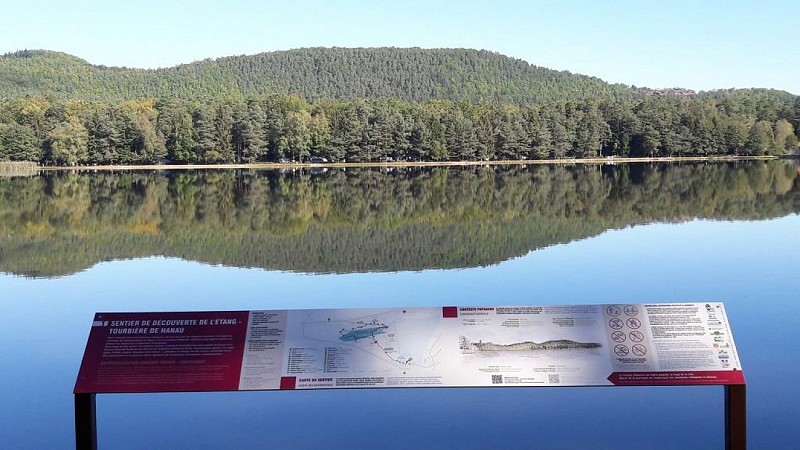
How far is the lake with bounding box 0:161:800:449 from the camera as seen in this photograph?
720cm

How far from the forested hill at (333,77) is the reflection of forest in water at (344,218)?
121 m

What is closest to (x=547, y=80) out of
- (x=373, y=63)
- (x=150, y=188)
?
(x=373, y=63)

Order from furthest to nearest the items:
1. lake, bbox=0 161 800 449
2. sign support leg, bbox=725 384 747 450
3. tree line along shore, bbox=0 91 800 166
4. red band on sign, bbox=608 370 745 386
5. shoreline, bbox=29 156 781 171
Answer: tree line along shore, bbox=0 91 800 166 → shoreline, bbox=29 156 781 171 → lake, bbox=0 161 800 449 → sign support leg, bbox=725 384 747 450 → red band on sign, bbox=608 370 745 386

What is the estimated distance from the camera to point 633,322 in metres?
5.92

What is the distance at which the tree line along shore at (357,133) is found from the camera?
7694cm

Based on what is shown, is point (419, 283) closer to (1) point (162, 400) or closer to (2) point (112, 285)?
(2) point (112, 285)

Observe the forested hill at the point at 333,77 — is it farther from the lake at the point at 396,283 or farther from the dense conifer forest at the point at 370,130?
the lake at the point at 396,283

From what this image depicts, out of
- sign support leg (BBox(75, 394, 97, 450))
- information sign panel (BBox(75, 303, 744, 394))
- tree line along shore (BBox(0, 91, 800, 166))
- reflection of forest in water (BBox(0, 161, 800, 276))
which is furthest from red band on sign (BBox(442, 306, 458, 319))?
tree line along shore (BBox(0, 91, 800, 166))

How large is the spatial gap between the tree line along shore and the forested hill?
72.4 metres

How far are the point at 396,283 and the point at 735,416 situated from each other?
8.91 meters

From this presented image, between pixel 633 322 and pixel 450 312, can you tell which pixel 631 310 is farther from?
pixel 450 312

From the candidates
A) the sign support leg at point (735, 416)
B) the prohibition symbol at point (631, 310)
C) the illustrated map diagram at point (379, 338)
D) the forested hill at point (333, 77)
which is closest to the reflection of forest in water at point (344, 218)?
the illustrated map diagram at point (379, 338)

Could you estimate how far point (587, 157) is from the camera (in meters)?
88.2

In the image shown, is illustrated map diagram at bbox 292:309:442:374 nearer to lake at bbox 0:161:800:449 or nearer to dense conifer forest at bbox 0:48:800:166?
lake at bbox 0:161:800:449
